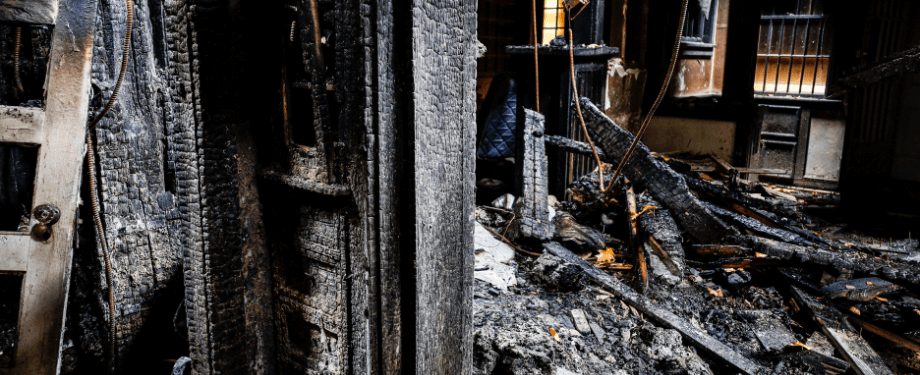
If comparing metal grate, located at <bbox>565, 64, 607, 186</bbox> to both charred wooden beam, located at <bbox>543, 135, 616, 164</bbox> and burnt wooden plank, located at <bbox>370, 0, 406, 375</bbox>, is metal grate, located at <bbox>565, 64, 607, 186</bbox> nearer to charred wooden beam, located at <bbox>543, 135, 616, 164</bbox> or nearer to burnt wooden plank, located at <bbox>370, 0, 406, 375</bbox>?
charred wooden beam, located at <bbox>543, 135, 616, 164</bbox>

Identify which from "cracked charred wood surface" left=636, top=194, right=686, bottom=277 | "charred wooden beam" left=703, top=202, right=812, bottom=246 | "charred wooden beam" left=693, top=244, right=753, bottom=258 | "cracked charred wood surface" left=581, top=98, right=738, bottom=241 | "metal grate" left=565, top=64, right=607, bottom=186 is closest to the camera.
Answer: "cracked charred wood surface" left=636, top=194, right=686, bottom=277

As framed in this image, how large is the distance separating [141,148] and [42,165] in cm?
93

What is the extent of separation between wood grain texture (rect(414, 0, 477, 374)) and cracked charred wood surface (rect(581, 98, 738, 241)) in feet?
12.1

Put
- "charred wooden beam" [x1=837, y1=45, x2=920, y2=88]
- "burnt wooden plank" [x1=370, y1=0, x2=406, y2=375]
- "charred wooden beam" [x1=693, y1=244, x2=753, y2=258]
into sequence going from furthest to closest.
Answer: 1. "charred wooden beam" [x1=837, y1=45, x2=920, y2=88]
2. "charred wooden beam" [x1=693, y1=244, x2=753, y2=258]
3. "burnt wooden plank" [x1=370, y1=0, x2=406, y2=375]

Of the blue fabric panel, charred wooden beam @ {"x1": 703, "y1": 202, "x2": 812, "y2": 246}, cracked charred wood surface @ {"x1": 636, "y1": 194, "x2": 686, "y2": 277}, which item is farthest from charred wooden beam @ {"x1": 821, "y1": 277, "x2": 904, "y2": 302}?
the blue fabric panel

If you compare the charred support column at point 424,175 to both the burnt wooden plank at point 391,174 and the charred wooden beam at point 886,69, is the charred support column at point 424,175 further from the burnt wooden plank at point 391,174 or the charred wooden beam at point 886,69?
the charred wooden beam at point 886,69

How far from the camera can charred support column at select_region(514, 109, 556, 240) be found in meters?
5.21

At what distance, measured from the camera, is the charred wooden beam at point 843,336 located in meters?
3.42

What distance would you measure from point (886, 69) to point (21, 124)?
330 inches

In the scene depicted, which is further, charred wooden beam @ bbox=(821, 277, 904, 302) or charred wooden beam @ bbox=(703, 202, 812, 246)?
charred wooden beam @ bbox=(703, 202, 812, 246)

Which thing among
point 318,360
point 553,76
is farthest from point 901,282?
point 318,360

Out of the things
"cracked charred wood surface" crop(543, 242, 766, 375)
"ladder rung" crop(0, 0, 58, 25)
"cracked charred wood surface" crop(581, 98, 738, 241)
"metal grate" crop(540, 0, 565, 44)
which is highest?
"metal grate" crop(540, 0, 565, 44)

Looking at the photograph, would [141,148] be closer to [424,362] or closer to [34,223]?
[34,223]

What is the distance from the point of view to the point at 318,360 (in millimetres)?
2180
